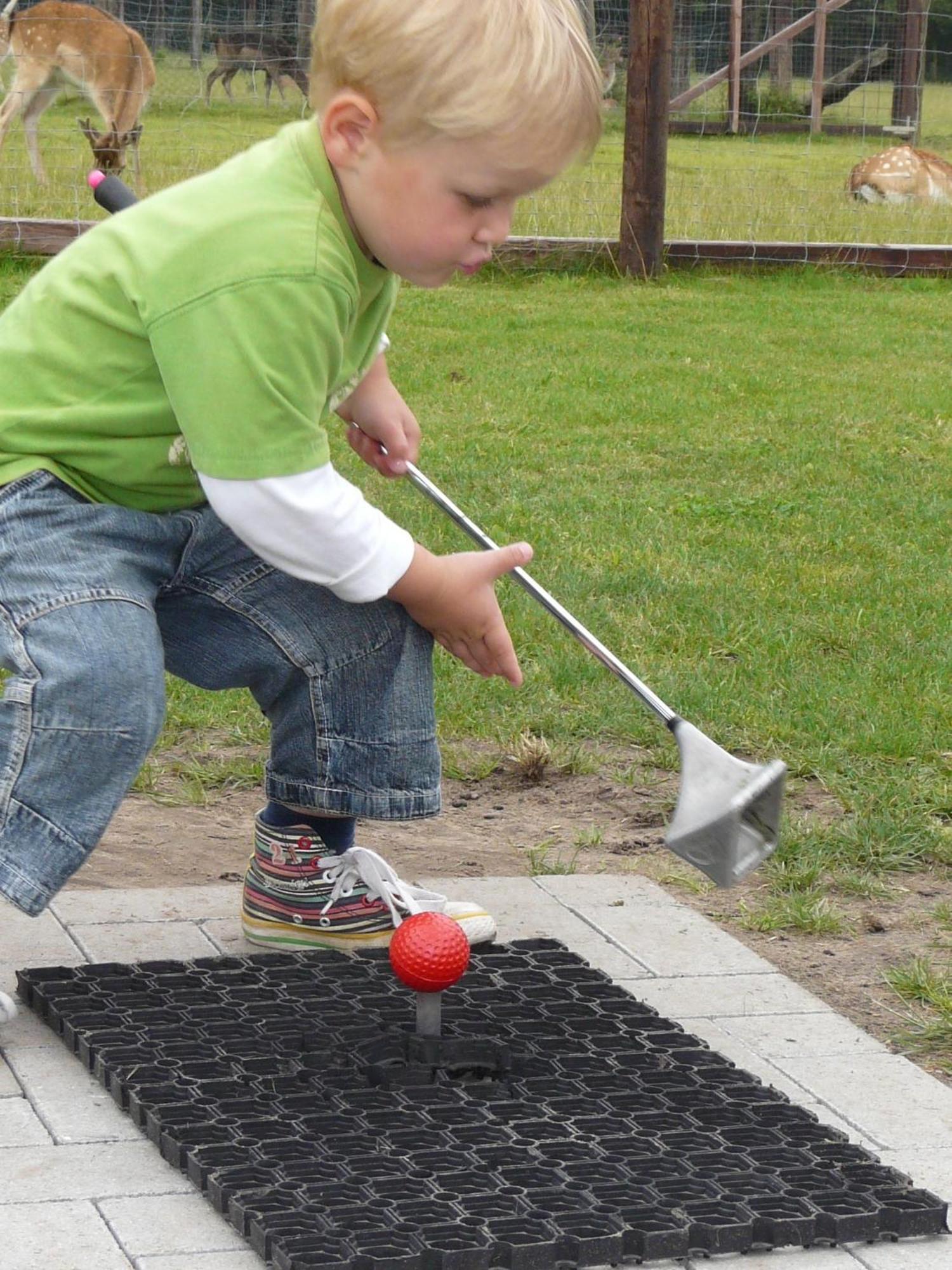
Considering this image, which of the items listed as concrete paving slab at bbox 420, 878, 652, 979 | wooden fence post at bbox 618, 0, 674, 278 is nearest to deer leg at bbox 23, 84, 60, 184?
wooden fence post at bbox 618, 0, 674, 278

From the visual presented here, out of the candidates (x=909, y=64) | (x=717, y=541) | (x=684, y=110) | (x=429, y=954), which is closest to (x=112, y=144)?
(x=684, y=110)

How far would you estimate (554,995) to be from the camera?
8.34ft

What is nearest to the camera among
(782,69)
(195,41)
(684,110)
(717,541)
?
(717,541)

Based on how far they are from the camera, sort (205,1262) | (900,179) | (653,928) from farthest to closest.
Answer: (900,179), (653,928), (205,1262)

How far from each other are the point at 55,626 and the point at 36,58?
9402mm

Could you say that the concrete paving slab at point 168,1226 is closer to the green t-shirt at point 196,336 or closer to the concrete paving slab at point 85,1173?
the concrete paving slab at point 85,1173

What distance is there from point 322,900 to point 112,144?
27.9ft

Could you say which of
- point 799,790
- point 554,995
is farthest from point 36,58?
point 554,995

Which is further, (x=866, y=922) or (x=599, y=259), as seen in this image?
(x=599, y=259)

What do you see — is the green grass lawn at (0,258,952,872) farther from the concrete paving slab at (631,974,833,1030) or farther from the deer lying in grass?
the deer lying in grass

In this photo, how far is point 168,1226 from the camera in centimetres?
189

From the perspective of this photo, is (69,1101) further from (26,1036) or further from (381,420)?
(381,420)

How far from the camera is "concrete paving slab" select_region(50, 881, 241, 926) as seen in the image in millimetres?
2809

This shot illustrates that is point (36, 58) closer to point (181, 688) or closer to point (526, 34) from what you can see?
point (181, 688)
